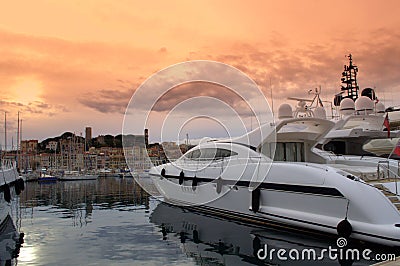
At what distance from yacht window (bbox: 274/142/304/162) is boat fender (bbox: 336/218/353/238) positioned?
234 inches

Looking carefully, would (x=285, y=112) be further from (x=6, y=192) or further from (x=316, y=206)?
(x=6, y=192)

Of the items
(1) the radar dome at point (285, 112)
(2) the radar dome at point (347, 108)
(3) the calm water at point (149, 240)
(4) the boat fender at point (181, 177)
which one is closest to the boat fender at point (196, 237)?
(3) the calm water at point (149, 240)

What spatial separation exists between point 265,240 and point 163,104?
6760 mm

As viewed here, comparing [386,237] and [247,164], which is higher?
[247,164]

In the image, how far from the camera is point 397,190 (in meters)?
10.3

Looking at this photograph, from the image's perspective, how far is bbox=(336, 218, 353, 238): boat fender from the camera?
9.03 m

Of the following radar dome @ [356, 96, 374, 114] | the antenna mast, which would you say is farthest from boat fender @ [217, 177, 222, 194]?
the antenna mast

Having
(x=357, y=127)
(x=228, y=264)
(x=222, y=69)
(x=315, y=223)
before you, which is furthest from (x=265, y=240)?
(x=357, y=127)

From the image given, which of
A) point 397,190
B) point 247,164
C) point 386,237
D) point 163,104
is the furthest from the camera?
point 163,104

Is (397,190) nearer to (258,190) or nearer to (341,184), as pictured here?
(341,184)

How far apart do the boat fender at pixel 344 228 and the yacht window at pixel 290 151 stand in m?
5.93

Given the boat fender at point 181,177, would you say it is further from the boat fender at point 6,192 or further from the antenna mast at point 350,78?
the antenna mast at point 350,78

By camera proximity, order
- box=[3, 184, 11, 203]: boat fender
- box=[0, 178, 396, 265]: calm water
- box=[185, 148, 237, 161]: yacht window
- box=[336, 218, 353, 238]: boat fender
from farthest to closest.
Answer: box=[185, 148, 237, 161]: yacht window < box=[3, 184, 11, 203]: boat fender < box=[336, 218, 353, 238]: boat fender < box=[0, 178, 396, 265]: calm water

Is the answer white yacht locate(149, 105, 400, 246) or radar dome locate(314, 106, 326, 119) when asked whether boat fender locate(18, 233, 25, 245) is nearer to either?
white yacht locate(149, 105, 400, 246)
